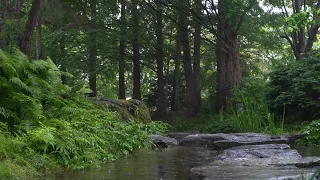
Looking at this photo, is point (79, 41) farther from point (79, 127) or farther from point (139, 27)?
point (79, 127)

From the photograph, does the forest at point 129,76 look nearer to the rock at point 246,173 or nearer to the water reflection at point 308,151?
the water reflection at point 308,151

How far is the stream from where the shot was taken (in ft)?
17.0

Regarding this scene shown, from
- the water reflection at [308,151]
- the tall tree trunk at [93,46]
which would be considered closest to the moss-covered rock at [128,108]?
the water reflection at [308,151]

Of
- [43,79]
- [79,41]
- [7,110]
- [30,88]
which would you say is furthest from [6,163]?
[79,41]

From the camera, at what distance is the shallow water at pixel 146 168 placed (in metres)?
5.19

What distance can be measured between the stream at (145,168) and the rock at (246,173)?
246 mm

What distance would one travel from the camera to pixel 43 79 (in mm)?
8188

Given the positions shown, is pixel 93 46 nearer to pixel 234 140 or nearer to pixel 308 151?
pixel 234 140

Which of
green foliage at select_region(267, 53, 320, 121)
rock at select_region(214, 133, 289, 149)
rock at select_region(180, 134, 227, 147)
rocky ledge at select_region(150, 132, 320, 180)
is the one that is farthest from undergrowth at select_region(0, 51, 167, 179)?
green foliage at select_region(267, 53, 320, 121)

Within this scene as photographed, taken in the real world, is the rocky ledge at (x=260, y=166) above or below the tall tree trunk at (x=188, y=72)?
below

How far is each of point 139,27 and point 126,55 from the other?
68.9 inches

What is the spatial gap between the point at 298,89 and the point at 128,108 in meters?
5.36

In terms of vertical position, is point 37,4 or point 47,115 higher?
point 37,4

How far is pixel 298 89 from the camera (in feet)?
44.9
